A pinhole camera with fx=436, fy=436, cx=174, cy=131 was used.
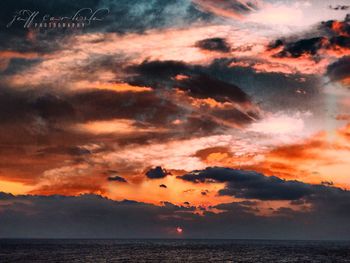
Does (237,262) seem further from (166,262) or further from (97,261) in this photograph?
(97,261)

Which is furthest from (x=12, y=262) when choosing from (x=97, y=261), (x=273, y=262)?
(x=273, y=262)

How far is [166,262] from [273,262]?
99.0 ft

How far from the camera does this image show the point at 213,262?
4705 inches

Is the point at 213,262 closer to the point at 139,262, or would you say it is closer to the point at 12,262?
the point at 139,262

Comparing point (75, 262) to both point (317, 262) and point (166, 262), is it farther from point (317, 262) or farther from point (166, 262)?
point (317, 262)

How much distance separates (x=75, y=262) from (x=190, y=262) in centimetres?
3123

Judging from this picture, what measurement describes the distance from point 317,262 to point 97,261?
60.5 metres

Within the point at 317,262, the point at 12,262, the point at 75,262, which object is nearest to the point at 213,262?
the point at 317,262

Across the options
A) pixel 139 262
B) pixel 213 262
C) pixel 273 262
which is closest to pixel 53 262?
pixel 139 262

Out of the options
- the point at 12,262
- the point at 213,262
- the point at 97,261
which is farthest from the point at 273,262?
the point at 12,262

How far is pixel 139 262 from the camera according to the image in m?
116

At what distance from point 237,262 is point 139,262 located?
26681 millimetres

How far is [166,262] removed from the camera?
11600 cm

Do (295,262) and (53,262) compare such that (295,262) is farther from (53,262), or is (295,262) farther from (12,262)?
(12,262)
